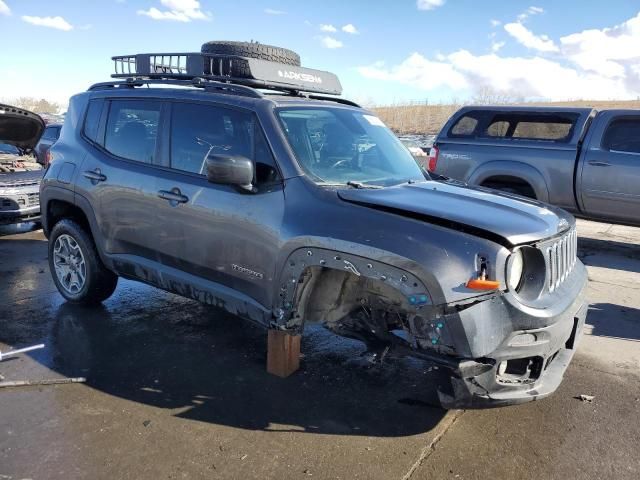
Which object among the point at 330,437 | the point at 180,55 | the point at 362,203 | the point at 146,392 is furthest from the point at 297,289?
the point at 180,55

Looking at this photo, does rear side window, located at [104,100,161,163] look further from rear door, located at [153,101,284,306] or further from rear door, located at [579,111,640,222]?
rear door, located at [579,111,640,222]

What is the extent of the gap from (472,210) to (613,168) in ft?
18.0

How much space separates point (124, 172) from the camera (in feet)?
14.5

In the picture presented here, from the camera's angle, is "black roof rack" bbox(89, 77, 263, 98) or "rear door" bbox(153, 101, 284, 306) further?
"black roof rack" bbox(89, 77, 263, 98)

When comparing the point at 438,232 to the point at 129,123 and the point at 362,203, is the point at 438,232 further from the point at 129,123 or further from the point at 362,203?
the point at 129,123

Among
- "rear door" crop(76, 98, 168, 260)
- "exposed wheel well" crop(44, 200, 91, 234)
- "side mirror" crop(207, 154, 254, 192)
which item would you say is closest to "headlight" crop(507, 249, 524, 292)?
"side mirror" crop(207, 154, 254, 192)

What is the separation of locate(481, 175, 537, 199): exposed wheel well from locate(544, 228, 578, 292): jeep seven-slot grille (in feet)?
15.5

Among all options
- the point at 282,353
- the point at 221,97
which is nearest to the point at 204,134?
the point at 221,97

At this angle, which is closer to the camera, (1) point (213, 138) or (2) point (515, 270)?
(2) point (515, 270)

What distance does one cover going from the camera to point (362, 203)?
3189 mm

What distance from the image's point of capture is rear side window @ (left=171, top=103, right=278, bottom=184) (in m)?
3.65

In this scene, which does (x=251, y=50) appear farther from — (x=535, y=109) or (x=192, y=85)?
(x=535, y=109)

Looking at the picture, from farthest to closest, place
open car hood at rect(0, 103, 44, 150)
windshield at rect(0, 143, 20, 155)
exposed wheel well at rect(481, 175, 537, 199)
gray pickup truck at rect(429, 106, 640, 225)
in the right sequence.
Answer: windshield at rect(0, 143, 20, 155) < exposed wheel well at rect(481, 175, 537, 199) < gray pickup truck at rect(429, 106, 640, 225) < open car hood at rect(0, 103, 44, 150)

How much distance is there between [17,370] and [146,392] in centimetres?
106
